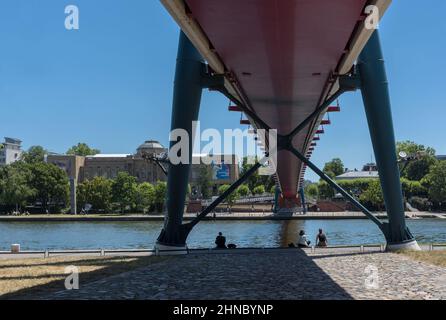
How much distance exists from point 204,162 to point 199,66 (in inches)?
4787

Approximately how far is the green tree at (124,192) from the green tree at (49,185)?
11.9 meters

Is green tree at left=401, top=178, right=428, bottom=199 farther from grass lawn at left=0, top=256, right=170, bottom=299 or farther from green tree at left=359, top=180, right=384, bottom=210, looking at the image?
grass lawn at left=0, top=256, right=170, bottom=299

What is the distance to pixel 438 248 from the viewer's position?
19.8 metres

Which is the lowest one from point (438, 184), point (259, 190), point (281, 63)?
point (259, 190)

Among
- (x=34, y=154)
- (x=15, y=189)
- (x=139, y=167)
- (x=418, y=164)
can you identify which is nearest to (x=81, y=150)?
(x=34, y=154)

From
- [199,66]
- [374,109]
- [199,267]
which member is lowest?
[199,267]

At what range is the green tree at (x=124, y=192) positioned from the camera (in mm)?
102125

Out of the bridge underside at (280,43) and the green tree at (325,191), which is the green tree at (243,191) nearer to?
the green tree at (325,191)

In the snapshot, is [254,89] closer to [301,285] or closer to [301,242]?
[301,242]

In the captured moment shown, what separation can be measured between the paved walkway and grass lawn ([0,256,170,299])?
0.58 metres

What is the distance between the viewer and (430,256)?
54.9 ft

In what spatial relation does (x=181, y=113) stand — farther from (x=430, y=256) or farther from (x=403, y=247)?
(x=430, y=256)

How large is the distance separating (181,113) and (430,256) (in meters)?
9.19

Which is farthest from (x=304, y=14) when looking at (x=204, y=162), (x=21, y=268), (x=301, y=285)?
(x=204, y=162)
